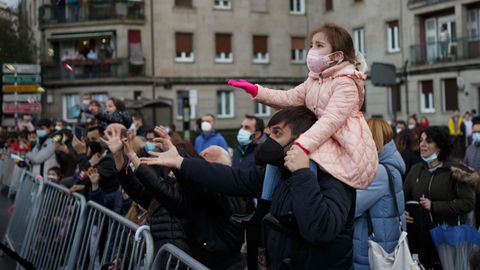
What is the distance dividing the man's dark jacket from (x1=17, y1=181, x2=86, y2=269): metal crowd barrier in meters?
2.99

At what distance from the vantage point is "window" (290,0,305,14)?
4362 cm

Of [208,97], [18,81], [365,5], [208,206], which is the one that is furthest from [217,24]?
[208,206]

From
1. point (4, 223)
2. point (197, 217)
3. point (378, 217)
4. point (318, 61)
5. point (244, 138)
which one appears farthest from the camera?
point (4, 223)

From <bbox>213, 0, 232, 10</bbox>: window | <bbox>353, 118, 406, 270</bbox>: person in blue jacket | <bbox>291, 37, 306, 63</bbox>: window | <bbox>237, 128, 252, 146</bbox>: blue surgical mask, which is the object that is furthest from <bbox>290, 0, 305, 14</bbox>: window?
<bbox>353, 118, 406, 270</bbox>: person in blue jacket

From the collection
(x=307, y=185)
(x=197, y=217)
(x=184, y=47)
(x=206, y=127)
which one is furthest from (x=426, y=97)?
(x=307, y=185)

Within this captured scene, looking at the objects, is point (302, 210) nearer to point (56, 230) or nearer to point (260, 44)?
point (56, 230)

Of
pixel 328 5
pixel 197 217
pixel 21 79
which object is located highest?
pixel 328 5

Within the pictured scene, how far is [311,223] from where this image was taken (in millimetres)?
2818

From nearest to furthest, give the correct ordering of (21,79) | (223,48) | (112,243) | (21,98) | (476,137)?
1. (112,243)
2. (476,137)
3. (21,79)
4. (21,98)
5. (223,48)

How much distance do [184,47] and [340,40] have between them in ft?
122

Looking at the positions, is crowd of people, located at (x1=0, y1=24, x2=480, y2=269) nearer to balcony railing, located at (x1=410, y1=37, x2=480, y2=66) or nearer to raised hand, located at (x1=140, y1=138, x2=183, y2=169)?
raised hand, located at (x1=140, y1=138, x2=183, y2=169)

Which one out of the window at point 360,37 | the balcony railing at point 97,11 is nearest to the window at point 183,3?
the balcony railing at point 97,11

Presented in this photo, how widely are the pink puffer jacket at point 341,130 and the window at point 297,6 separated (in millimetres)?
41262

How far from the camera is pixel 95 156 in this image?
297 inches
